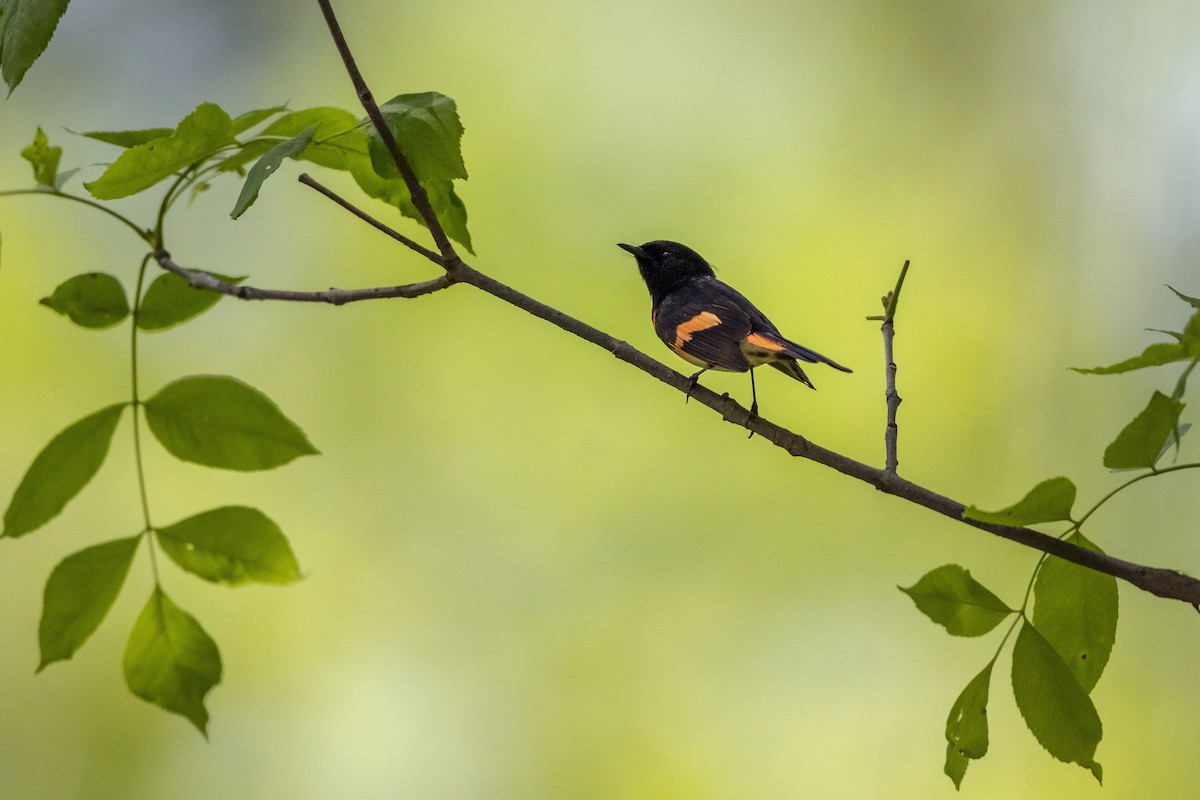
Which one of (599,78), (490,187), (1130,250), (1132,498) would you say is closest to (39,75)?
(490,187)

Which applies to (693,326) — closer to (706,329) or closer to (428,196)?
(706,329)

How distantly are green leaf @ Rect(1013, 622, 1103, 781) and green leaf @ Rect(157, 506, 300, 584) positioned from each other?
0.40 metres

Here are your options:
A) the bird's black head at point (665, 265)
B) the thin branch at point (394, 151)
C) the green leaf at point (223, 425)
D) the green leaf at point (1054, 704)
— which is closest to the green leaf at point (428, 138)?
the thin branch at point (394, 151)

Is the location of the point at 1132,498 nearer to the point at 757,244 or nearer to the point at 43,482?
the point at 757,244

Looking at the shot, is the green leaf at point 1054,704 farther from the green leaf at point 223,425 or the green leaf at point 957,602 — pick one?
the green leaf at point 223,425

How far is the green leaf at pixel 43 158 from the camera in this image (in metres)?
0.61

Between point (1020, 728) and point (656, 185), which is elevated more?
point (656, 185)

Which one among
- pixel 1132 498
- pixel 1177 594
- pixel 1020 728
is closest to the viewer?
pixel 1177 594

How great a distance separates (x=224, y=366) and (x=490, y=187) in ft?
2.81

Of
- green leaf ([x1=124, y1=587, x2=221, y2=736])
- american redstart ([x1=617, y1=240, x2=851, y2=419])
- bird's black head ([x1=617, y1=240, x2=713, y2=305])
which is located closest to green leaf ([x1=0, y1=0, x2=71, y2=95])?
green leaf ([x1=124, y1=587, x2=221, y2=736])

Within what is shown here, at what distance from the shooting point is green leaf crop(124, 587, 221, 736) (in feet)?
1.78

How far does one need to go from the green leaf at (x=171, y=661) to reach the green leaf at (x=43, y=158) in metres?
0.26

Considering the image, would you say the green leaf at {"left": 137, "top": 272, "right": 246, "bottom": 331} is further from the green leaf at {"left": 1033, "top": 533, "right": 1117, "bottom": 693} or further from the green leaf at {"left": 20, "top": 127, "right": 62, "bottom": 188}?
the green leaf at {"left": 1033, "top": 533, "right": 1117, "bottom": 693}

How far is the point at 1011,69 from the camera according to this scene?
9.11 ft
